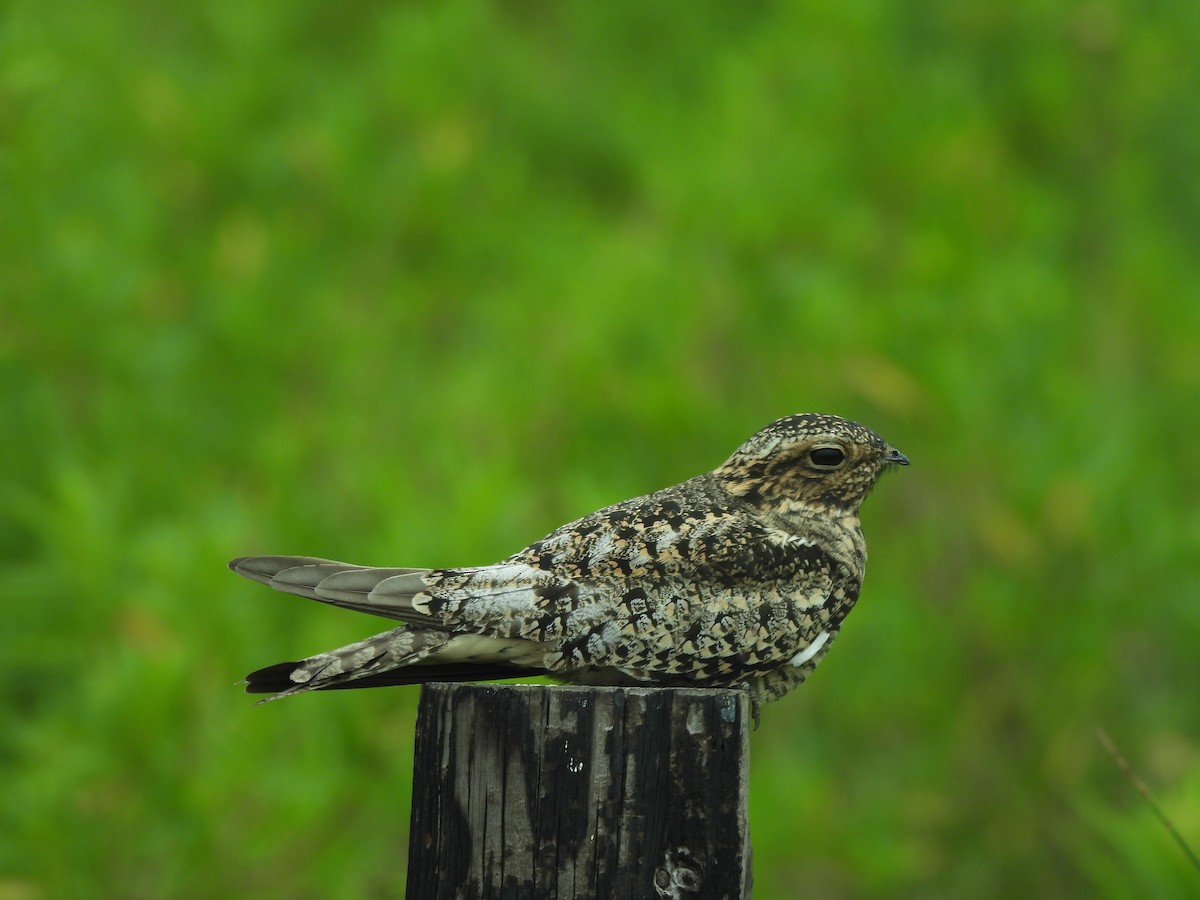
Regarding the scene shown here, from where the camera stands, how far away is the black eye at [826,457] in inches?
133

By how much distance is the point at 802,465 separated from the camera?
340 centimetres

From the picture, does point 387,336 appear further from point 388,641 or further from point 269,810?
point 388,641

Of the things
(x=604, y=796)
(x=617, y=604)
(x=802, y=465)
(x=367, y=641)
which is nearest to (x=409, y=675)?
(x=367, y=641)

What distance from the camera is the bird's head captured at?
3369mm

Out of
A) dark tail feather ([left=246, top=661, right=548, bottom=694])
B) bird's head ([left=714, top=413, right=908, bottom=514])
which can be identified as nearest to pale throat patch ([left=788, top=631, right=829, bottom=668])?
bird's head ([left=714, top=413, right=908, bottom=514])

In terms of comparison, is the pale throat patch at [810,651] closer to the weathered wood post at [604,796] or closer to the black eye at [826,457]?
the black eye at [826,457]

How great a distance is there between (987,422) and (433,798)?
18.4 feet

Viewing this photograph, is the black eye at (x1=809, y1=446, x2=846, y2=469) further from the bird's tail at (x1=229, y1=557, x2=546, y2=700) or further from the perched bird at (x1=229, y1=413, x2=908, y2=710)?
the bird's tail at (x1=229, y1=557, x2=546, y2=700)

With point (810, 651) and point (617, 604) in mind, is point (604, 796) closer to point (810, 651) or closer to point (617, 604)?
point (617, 604)

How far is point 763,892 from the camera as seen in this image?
7684 mm

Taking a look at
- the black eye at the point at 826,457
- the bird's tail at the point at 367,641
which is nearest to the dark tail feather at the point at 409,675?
the bird's tail at the point at 367,641

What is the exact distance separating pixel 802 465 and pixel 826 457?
0.06 meters

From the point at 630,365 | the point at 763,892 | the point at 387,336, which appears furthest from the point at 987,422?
the point at 387,336

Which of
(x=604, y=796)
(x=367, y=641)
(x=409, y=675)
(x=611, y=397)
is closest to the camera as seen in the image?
(x=604, y=796)
